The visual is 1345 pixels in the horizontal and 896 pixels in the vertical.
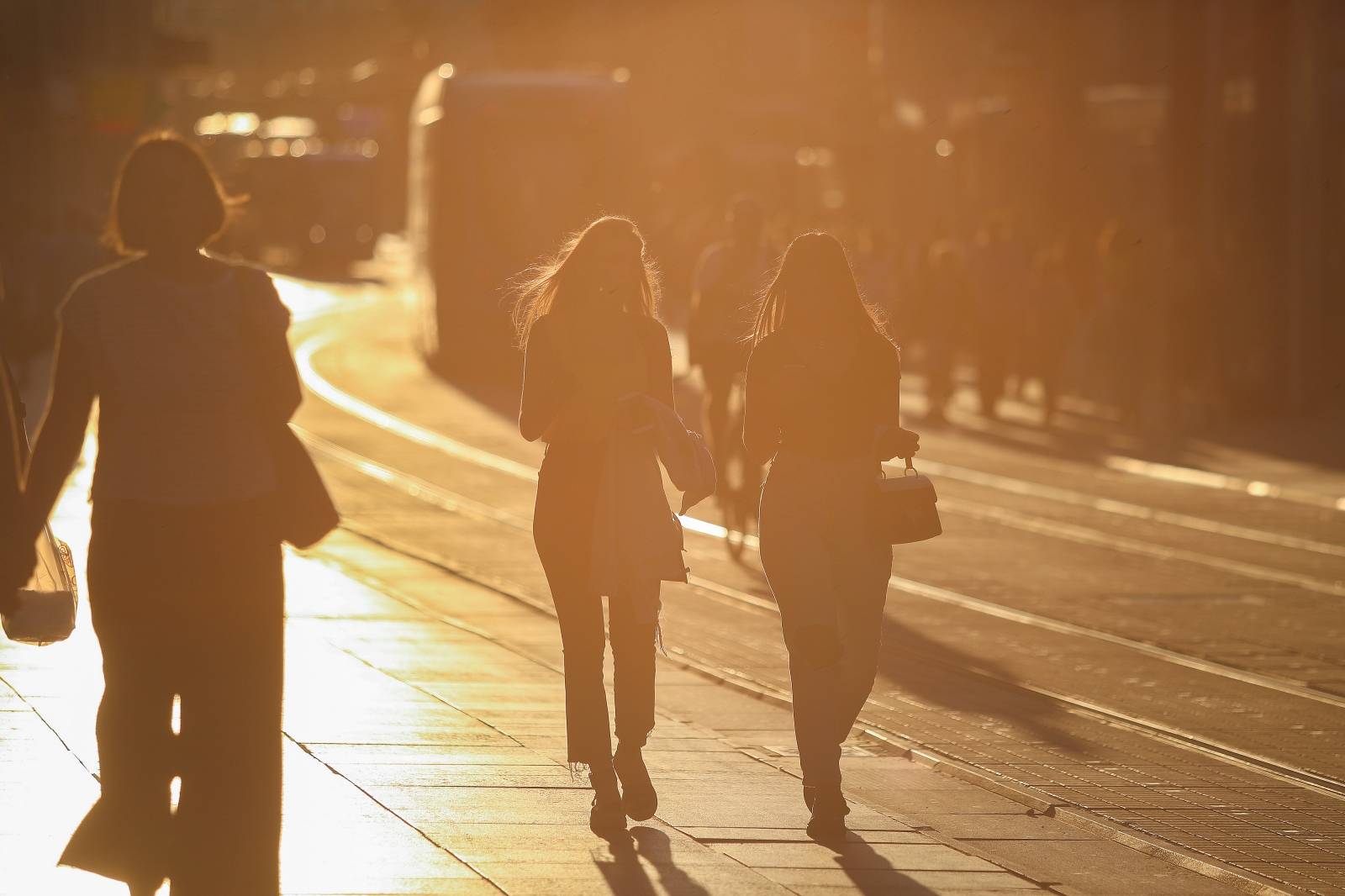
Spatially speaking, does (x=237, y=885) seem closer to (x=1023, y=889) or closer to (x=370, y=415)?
(x=1023, y=889)

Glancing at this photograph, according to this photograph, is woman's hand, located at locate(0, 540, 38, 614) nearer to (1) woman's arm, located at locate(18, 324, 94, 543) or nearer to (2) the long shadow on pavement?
(1) woman's arm, located at locate(18, 324, 94, 543)

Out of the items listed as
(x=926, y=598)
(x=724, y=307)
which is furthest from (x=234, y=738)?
(x=724, y=307)

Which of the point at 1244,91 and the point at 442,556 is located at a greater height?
the point at 1244,91

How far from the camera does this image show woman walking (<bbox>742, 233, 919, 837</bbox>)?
692 cm

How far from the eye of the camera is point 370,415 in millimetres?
24250

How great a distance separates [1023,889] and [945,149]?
36918 millimetres

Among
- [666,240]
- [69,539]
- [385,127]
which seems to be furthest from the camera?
[385,127]

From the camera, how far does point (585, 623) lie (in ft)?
22.6

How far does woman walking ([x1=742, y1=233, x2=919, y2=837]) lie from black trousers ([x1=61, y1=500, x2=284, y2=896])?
197 centimetres

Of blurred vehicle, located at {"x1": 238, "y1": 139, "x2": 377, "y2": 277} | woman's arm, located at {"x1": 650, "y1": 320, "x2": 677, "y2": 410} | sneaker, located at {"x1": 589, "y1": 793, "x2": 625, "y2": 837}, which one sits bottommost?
blurred vehicle, located at {"x1": 238, "y1": 139, "x2": 377, "y2": 277}

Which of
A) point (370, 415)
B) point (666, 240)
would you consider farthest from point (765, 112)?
point (370, 415)

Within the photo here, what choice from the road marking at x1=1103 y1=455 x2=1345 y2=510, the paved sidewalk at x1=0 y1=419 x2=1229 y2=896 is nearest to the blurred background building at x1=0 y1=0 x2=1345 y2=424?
the paved sidewalk at x1=0 y1=419 x2=1229 y2=896

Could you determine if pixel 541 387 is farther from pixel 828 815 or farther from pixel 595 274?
pixel 828 815

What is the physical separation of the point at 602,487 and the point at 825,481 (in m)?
0.63
